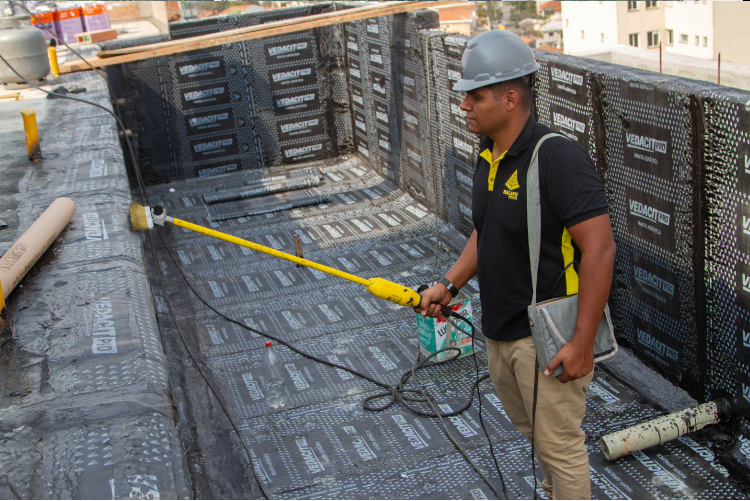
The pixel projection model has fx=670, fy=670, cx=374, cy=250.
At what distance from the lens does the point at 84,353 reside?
292 centimetres

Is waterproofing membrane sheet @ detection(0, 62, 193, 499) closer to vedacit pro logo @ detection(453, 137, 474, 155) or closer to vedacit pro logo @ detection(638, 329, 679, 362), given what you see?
vedacit pro logo @ detection(638, 329, 679, 362)

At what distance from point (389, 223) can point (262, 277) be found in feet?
5.87

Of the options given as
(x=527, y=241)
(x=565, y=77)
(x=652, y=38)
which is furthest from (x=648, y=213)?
(x=652, y=38)

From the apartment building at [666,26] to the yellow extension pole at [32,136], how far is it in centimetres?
3184

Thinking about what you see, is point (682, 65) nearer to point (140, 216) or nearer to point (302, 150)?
point (302, 150)

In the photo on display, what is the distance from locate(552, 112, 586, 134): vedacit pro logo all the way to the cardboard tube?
3.38 metres

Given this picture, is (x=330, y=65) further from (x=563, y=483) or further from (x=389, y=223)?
(x=563, y=483)

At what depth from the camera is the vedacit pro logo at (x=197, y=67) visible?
959 centimetres

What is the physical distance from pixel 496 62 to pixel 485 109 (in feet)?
0.56

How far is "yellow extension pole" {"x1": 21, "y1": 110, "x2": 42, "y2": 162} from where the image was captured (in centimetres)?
590

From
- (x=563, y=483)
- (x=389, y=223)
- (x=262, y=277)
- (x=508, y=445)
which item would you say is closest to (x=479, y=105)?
(x=563, y=483)

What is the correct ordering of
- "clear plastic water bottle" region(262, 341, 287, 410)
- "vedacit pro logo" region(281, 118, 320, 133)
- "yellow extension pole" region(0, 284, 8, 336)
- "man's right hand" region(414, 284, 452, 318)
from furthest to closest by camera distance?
"vedacit pro logo" region(281, 118, 320, 133), "clear plastic water bottle" region(262, 341, 287, 410), "yellow extension pole" region(0, 284, 8, 336), "man's right hand" region(414, 284, 452, 318)

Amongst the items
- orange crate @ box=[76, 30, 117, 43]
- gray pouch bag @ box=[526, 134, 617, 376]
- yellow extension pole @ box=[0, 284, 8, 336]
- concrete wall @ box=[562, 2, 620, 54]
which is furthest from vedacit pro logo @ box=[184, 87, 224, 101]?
concrete wall @ box=[562, 2, 620, 54]

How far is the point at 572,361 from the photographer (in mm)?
2346
